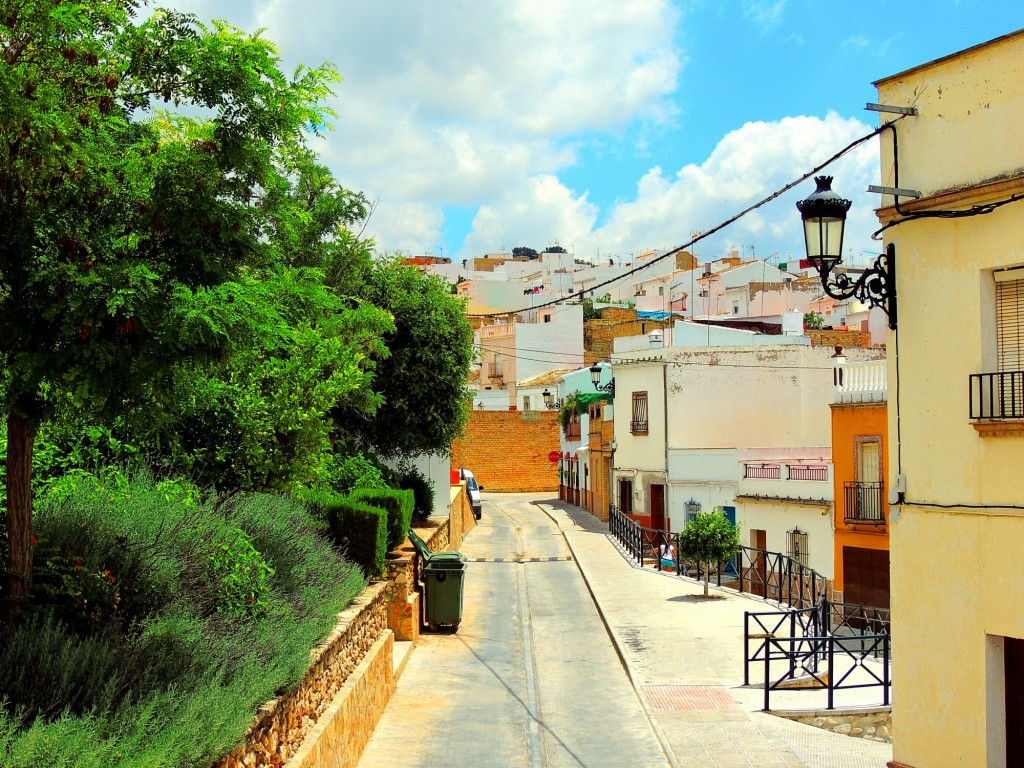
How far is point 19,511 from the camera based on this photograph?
23.5 feet

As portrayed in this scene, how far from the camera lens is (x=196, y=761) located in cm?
604

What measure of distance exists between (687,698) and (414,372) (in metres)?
13.4

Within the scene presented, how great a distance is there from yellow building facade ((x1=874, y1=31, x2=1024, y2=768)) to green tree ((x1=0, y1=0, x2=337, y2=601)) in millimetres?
4832

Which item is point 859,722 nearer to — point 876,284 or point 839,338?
point 876,284

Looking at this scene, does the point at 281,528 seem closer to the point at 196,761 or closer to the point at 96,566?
the point at 96,566

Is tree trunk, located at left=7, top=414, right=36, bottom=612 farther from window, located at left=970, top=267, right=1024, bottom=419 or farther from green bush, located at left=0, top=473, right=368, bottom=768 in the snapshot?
window, located at left=970, top=267, right=1024, bottom=419

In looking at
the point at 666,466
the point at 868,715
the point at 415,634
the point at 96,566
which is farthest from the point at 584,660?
the point at 666,466

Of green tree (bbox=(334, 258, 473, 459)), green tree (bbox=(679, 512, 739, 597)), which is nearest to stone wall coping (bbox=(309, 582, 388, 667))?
green tree (bbox=(679, 512, 739, 597))

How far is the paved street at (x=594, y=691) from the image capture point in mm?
11797

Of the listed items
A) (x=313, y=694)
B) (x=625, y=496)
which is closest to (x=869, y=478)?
(x=625, y=496)

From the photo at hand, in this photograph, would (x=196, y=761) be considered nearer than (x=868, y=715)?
Yes

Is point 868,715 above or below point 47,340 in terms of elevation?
below

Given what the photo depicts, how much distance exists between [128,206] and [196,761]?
137 inches

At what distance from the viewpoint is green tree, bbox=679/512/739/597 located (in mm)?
23703
